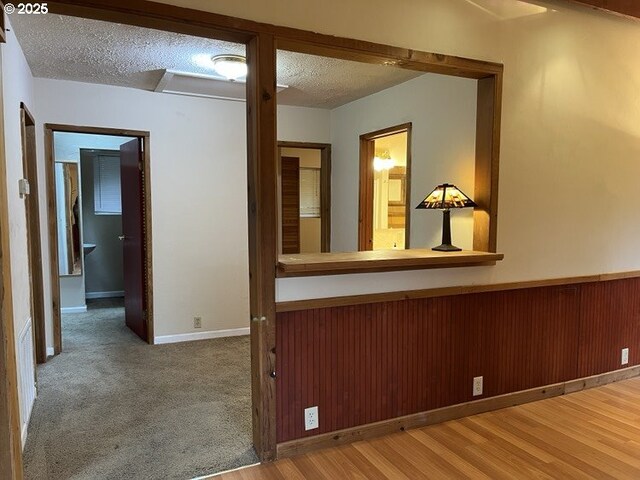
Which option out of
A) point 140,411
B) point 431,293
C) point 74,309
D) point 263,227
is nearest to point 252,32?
point 263,227

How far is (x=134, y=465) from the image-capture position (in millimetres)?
2303

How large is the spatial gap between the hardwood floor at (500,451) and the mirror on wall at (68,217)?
4532 mm

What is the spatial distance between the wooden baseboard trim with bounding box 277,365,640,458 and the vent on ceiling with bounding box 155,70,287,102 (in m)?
2.70

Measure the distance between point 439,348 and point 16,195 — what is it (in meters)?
2.79

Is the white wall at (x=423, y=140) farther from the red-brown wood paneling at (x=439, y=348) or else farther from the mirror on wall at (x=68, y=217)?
the mirror on wall at (x=68, y=217)

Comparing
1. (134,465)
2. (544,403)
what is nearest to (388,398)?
(544,403)

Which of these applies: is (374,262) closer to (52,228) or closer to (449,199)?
(449,199)

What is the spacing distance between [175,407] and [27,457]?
87 centimetres

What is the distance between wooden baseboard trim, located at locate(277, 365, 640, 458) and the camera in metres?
2.44

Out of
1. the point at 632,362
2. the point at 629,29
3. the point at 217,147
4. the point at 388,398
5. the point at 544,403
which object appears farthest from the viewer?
the point at 217,147

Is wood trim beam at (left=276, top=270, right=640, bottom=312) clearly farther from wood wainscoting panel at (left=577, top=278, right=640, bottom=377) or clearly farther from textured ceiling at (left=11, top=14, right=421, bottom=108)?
textured ceiling at (left=11, top=14, right=421, bottom=108)

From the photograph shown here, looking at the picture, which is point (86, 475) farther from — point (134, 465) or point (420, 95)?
point (420, 95)

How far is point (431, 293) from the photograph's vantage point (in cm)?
271

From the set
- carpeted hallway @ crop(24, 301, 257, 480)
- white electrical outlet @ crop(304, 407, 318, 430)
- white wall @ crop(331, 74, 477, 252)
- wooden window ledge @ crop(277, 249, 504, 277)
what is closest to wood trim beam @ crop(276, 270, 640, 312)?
wooden window ledge @ crop(277, 249, 504, 277)
